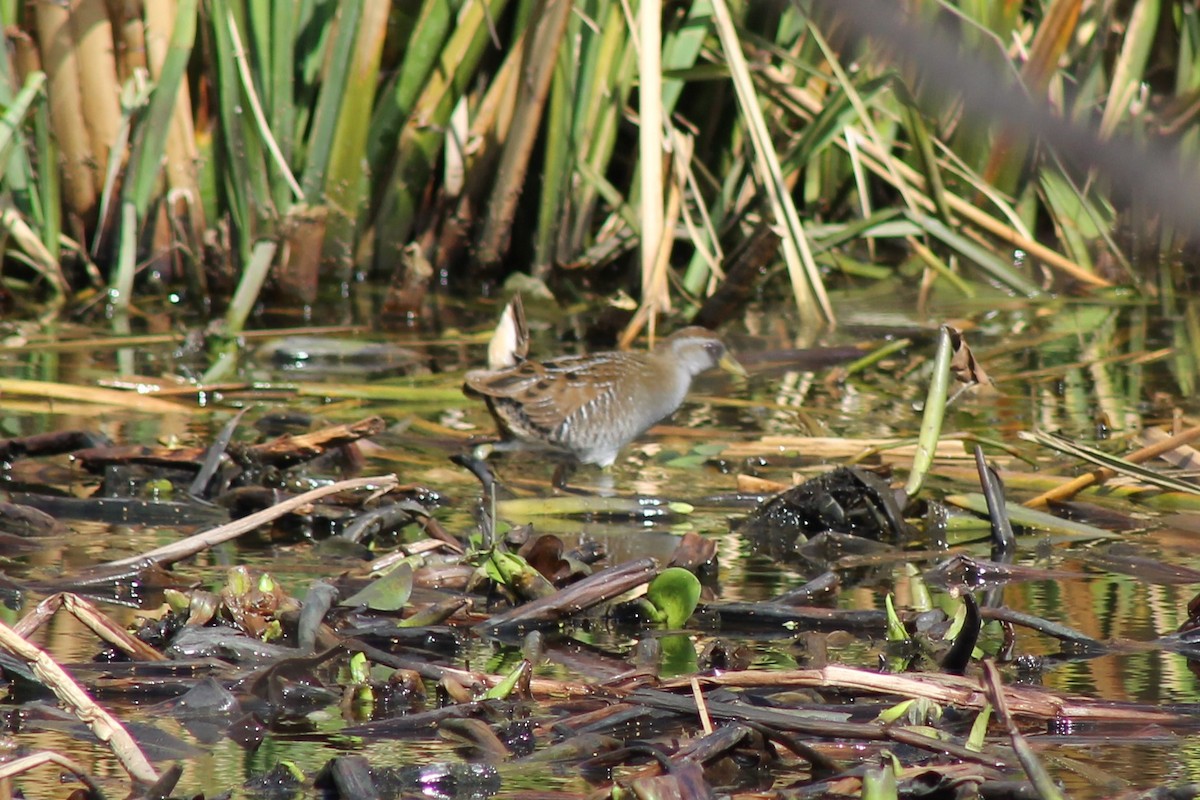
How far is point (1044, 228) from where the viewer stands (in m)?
7.59

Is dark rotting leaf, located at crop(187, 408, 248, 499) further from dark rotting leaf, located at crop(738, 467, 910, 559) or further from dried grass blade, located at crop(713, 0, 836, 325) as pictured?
dried grass blade, located at crop(713, 0, 836, 325)

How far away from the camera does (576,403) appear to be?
178 inches

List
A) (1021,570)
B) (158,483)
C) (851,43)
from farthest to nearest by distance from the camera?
(158,483), (1021,570), (851,43)

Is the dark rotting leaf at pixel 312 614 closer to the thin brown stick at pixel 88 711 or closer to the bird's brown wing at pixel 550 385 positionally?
the thin brown stick at pixel 88 711

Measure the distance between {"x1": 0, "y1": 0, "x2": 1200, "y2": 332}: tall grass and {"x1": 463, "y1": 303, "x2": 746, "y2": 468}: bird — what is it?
68cm

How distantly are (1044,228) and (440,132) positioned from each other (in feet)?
9.54

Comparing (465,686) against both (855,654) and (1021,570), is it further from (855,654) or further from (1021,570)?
(1021,570)

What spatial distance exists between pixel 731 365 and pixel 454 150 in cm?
192

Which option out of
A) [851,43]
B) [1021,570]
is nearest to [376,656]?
[1021,570]

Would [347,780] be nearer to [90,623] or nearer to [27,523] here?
[90,623]

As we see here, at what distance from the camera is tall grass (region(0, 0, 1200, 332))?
19.6ft

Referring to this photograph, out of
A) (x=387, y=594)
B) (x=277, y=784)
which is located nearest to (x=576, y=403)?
(x=387, y=594)

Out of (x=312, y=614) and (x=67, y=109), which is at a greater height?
(x=67, y=109)

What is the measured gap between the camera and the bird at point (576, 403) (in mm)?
4500
